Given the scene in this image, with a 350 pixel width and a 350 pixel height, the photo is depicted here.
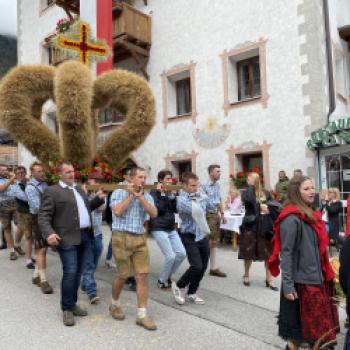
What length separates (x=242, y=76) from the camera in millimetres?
12680

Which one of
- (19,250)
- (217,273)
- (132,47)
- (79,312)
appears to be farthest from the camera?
(132,47)

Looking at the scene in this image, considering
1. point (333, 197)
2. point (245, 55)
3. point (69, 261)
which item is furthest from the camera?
point (245, 55)

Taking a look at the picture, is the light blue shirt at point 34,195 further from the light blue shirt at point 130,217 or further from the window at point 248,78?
the window at point 248,78

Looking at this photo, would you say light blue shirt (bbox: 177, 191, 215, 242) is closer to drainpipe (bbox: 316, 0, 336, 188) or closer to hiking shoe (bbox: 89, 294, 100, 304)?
hiking shoe (bbox: 89, 294, 100, 304)

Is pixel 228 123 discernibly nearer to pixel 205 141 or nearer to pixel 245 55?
pixel 205 141

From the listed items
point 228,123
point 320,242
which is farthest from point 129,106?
point 228,123

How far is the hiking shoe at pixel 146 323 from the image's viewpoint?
4.20 metres

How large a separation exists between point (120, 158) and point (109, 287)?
6.12 ft

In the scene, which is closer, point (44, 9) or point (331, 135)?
point (331, 135)

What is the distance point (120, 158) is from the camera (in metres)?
6.43

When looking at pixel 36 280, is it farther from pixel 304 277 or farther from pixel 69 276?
pixel 304 277

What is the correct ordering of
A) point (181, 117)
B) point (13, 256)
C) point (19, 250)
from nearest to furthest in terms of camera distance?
point (13, 256)
point (19, 250)
point (181, 117)

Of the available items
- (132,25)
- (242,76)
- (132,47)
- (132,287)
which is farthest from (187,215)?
(132,25)

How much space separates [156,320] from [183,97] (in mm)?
10443
